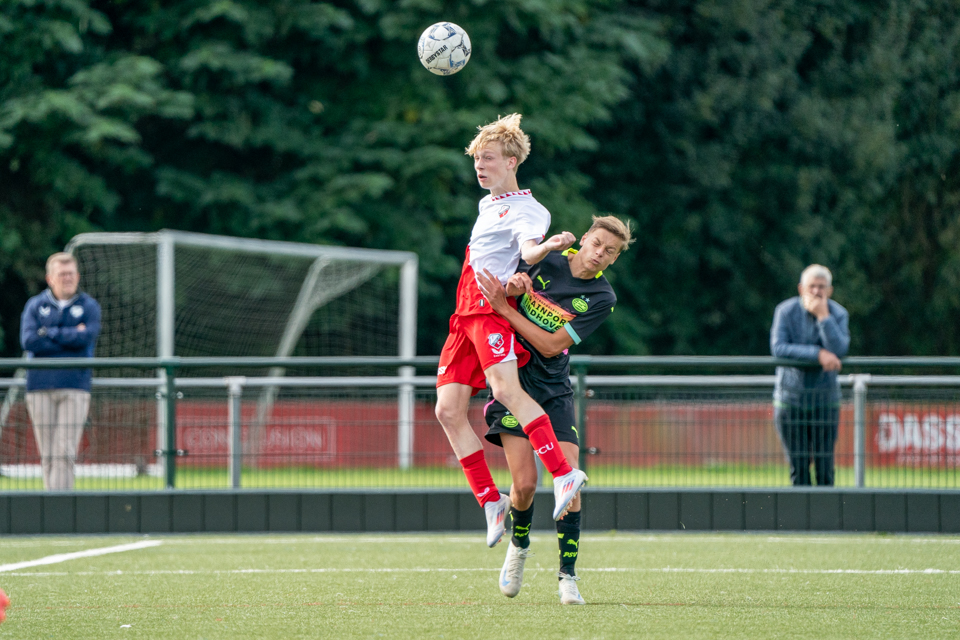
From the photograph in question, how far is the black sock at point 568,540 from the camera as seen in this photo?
590 cm

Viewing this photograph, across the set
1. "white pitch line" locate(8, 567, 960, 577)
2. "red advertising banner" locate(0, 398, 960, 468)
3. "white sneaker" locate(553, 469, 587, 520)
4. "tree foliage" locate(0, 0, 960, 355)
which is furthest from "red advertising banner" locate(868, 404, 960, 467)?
"tree foliage" locate(0, 0, 960, 355)

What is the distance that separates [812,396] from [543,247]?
4404mm

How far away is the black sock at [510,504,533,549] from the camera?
19.5ft

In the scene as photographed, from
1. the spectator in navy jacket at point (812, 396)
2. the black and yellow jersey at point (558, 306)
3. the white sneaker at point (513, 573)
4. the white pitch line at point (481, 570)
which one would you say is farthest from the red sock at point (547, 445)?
the spectator in navy jacket at point (812, 396)

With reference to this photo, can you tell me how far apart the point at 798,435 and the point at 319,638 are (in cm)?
543

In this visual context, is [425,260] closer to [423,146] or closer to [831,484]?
[423,146]

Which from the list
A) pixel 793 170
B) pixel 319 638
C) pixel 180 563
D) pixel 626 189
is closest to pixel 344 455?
pixel 180 563

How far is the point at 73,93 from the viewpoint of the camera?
18.4 m

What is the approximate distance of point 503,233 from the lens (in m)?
6.02

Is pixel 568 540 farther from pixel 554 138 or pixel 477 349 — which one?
pixel 554 138

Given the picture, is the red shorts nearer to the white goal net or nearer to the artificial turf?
the artificial turf

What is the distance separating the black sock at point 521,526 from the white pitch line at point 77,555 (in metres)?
3.19

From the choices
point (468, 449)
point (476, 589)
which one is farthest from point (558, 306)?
point (476, 589)

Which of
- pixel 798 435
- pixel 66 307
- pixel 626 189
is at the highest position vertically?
pixel 626 189
